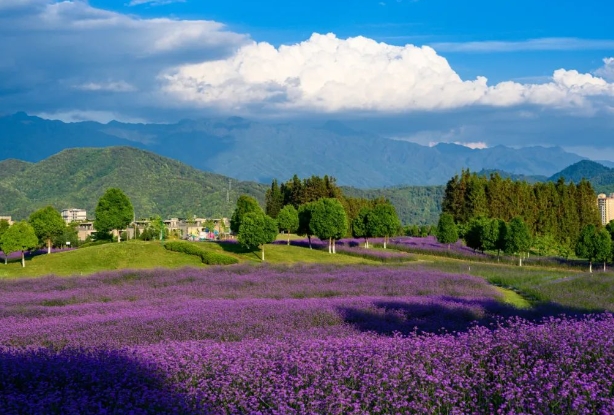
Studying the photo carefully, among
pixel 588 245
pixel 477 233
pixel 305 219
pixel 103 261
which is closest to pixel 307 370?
pixel 103 261

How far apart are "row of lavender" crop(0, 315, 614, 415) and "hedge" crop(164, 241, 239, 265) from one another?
4079cm

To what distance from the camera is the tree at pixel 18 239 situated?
51094 mm

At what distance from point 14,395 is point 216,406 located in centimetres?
293

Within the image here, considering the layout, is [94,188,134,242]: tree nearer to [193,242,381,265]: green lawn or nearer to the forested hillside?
[193,242,381,265]: green lawn

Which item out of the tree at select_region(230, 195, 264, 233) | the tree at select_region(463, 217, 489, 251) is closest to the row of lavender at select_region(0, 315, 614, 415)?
the tree at select_region(463, 217, 489, 251)

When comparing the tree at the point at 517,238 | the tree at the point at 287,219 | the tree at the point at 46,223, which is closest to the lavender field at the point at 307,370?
the tree at the point at 46,223

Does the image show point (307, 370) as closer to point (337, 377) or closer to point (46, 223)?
point (337, 377)

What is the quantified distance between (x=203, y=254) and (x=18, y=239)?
15.1 meters

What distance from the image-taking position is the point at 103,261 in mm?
53188

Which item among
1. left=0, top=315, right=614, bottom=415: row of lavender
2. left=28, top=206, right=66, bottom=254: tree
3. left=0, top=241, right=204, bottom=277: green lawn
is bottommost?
left=0, top=241, right=204, bottom=277: green lawn

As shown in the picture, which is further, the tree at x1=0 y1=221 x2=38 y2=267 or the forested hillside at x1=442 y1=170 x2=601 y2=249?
the forested hillside at x1=442 y1=170 x2=601 y2=249

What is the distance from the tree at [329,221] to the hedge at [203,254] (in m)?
15.5

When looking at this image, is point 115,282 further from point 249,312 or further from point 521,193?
point 521,193

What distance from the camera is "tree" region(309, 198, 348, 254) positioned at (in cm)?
6769
